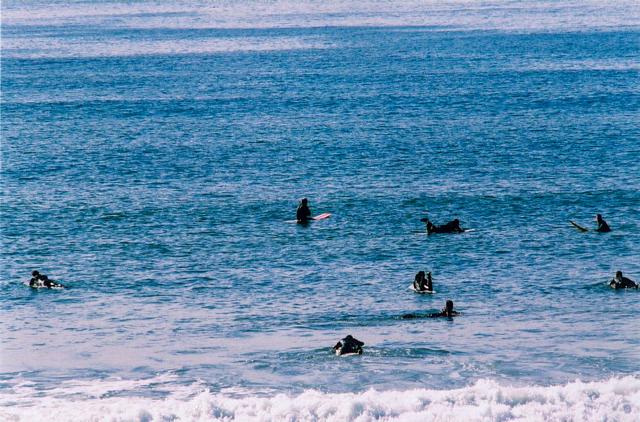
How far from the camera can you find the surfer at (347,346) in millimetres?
44000

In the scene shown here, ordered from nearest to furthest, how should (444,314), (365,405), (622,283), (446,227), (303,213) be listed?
(365,405) < (444,314) < (622,283) < (446,227) < (303,213)

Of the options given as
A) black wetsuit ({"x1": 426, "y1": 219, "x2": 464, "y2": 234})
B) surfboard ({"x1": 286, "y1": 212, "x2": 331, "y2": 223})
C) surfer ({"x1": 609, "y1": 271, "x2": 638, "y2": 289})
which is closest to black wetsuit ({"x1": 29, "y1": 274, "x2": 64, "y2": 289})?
surfboard ({"x1": 286, "y1": 212, "x2": 331, "y2": 223})

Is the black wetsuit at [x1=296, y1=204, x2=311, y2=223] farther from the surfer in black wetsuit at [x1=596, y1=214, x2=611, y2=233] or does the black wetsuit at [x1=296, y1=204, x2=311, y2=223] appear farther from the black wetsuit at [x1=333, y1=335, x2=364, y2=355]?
the black wetsuit at [x1=333, y1=335, x2=364, y2=355]

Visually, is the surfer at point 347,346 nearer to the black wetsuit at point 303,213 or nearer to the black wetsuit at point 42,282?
the black wetsuit at point 42,282

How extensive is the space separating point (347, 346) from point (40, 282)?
61.4ft

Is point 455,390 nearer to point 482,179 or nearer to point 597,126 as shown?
point 482,179

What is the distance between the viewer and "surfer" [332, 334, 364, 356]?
44000mm

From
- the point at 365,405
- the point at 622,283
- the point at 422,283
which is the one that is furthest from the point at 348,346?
the point at 622,283

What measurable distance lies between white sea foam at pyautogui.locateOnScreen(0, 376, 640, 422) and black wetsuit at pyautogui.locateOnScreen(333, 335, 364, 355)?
157 inches

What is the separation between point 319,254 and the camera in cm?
6175

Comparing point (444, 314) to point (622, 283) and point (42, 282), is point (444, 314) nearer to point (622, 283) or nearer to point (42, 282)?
point (622, 283)

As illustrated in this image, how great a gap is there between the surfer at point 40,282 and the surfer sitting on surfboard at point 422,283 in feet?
57.7

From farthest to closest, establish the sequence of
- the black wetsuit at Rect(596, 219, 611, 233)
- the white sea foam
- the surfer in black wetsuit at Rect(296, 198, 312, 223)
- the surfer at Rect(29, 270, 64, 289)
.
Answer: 1. the surfer in black wetsuit at Rect(296, 198, 312, 223)
2. the black wetsuit at Rect(596, 219, 611, 233)
3. the surfer at Rect(29, 270, 64, 289)
4. the white sea foam

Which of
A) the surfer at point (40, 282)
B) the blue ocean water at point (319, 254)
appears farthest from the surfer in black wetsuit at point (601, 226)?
the surfer at point (40, 282)
